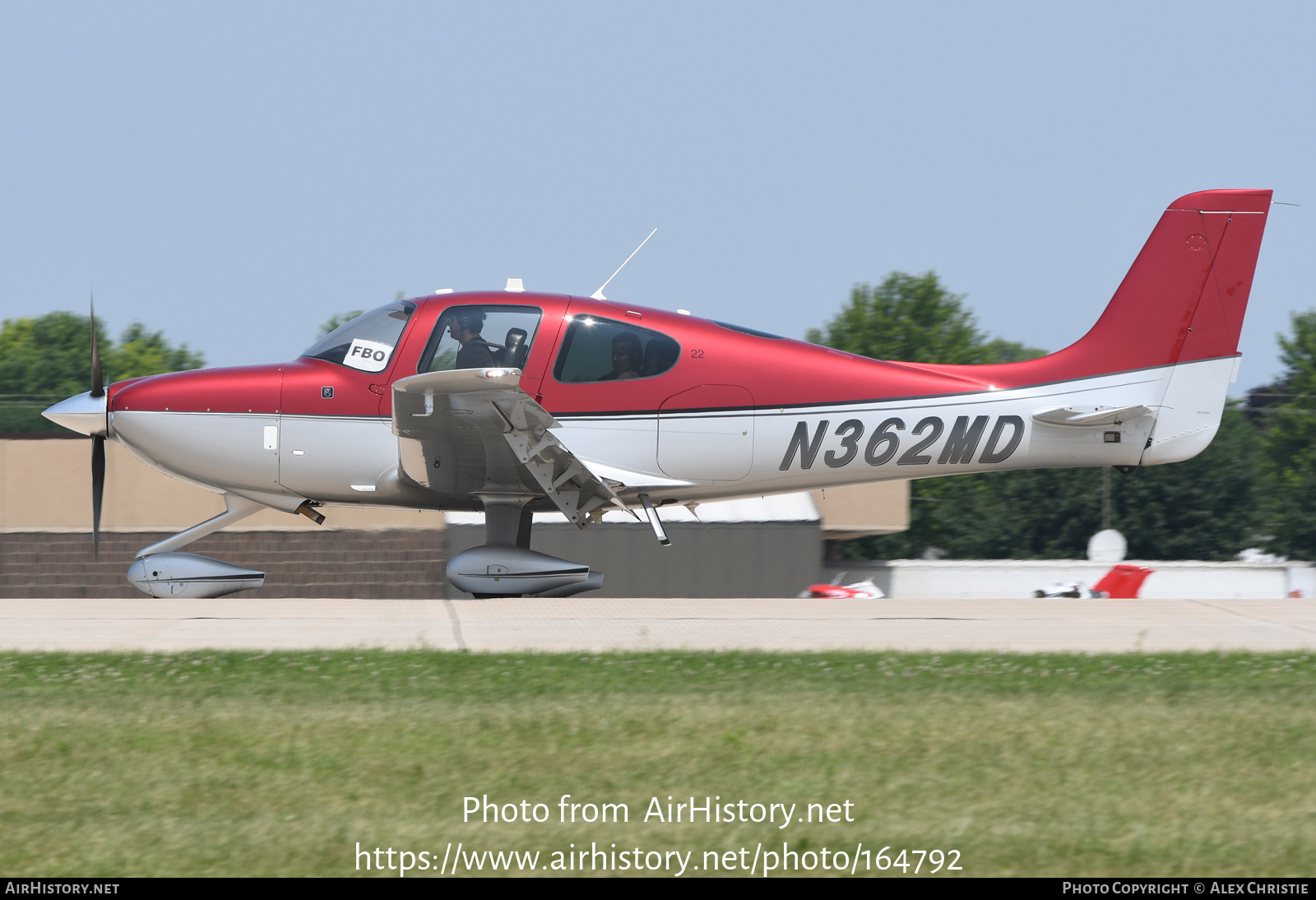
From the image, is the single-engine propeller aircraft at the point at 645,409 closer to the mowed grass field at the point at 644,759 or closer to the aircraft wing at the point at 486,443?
the aircraft wing at the point at 486,443

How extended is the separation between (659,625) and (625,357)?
9.57 ft

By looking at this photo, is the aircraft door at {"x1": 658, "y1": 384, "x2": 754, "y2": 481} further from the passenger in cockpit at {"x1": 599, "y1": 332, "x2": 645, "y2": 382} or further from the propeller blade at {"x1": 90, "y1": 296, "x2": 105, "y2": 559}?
the propeller blade at {"x1": 90, "y1": 296, "x2": 105, "y2": 559}

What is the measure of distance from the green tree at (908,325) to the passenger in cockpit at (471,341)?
6362 centimetres

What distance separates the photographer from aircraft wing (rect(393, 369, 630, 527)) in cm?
984

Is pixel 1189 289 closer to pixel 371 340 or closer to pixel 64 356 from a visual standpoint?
pixel 371 340

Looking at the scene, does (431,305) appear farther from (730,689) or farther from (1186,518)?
(1186,518)

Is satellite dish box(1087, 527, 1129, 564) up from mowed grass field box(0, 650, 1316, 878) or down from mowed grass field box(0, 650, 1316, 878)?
down

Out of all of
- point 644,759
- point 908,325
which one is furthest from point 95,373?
point 908,325

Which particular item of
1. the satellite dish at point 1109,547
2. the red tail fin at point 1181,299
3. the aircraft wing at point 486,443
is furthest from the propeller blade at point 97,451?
the satellite dish at point 1109,547

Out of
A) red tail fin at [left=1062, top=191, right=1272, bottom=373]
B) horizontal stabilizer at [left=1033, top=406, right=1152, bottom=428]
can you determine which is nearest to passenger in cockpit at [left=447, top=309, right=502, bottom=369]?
horizontal stabilizer at [left=1033, top=406, right=1152, bottom=428]

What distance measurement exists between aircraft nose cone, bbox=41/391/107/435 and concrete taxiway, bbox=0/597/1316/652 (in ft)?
6.04

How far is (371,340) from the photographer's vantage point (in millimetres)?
11250

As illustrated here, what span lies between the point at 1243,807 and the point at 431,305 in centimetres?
789

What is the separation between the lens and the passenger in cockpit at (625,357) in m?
11.1
